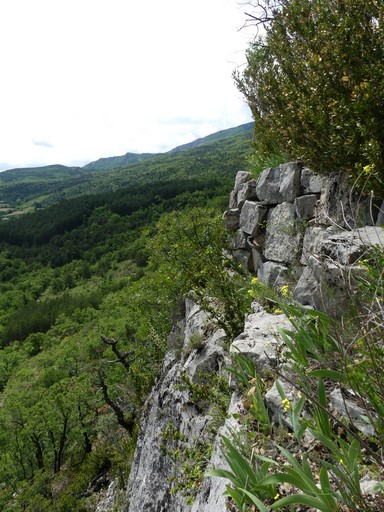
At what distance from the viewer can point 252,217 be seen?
728cm

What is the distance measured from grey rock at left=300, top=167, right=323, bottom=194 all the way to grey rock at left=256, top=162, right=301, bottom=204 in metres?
0.10

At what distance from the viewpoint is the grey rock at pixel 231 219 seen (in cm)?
853

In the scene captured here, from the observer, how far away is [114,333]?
141 feet

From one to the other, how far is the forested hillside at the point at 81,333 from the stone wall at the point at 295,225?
1.20 metres

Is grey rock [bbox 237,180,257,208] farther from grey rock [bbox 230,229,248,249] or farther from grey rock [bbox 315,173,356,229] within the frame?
grey rock [bbox 315,173,356,229]

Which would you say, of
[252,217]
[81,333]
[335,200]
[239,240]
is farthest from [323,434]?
[81,333]

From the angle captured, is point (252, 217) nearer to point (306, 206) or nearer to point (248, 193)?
point (248, 193)

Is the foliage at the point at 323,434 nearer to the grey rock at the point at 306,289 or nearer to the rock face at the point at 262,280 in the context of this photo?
the rock face at the point at 262,280

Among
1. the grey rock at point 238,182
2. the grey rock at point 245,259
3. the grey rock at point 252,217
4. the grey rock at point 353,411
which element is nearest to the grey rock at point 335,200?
the grey rock at point 252,217

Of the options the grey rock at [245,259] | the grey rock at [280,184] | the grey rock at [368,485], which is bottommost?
the grey rock at [245,259]

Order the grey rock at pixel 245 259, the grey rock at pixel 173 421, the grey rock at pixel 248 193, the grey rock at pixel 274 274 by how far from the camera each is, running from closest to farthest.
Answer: the grey rock at pixel 274 274, the grey rock at pixel 173 421, the grey rock at pixel 245 259, the grey rock at pixel 248 193

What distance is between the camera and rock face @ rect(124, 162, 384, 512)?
3584mm

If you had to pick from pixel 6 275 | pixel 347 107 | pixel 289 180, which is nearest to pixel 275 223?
pixel 289 180

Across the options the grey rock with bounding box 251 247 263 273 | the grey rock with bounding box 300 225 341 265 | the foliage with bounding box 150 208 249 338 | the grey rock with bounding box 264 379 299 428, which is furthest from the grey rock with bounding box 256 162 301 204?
the grey rock with bounding box 264 379 299 428
